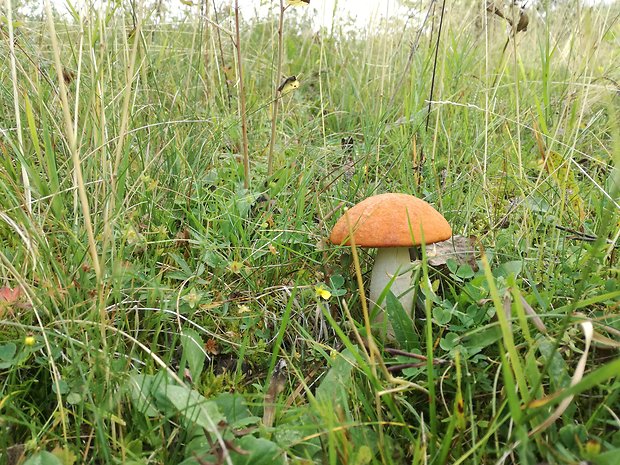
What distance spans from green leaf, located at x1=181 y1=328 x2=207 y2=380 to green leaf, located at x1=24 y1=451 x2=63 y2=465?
36cm

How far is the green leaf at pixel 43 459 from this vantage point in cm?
100

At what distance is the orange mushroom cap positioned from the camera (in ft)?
5.09

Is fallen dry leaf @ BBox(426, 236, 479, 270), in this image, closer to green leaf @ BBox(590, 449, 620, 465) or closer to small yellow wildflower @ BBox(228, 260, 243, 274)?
small yellow wildflower @ BBox(228, 260, 243, 274)

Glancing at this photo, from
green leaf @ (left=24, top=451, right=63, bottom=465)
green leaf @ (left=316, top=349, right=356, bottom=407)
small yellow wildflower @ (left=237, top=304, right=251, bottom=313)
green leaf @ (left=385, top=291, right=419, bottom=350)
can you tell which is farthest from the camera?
small yellow wildflower @ (left=237, top=304, right=251, bottom=313)

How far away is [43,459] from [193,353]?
16.8 inches

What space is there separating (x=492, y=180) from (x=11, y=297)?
2137mm

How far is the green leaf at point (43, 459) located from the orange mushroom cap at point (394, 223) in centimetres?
93

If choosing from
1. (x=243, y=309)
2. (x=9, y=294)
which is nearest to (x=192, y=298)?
(x=243, y=309)

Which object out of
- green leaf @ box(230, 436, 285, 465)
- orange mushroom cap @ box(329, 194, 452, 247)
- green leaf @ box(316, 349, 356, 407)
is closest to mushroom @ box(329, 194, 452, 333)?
orange mushroom cap @ box(329, 194, 452, 247)

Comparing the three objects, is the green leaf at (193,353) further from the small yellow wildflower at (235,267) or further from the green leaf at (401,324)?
the green leaf at (401,324)

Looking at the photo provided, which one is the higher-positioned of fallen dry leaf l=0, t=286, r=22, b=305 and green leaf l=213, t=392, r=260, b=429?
fallen dry leaf l=0, t=286, r=22, b=305

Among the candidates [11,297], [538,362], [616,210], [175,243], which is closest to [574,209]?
[616,210]

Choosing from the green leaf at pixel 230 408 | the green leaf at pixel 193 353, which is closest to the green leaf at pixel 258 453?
the green leaf at pixel 230 408

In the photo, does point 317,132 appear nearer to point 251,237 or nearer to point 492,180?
point 492,180
